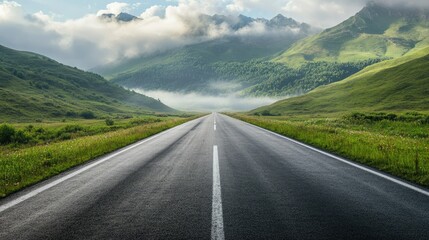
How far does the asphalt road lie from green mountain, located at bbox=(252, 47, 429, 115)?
88.5m

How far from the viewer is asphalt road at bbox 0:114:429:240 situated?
4539 mm

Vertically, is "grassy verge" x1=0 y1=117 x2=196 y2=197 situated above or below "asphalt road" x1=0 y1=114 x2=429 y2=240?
above

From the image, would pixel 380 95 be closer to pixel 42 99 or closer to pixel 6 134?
pixel 6 134

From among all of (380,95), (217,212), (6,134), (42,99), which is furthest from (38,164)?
(42,99)

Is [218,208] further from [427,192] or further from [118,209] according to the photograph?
[427,192]

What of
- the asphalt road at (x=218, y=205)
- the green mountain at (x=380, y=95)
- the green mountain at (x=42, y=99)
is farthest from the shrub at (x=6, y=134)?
the green mountain at (x=380, y=95)

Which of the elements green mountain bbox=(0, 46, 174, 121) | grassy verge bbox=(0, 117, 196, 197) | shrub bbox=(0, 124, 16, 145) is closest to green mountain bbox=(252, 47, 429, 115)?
green mountain bbox=(0, 46, 174, 121)

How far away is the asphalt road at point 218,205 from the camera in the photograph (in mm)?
4539

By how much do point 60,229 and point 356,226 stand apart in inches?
180

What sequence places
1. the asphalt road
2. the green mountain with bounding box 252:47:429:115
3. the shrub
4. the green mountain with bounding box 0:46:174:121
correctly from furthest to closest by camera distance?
the green mountain with bounding box 0:46:174:121, the green mountain with bounding box 252:47:429:115, the shrub, the asphalt road

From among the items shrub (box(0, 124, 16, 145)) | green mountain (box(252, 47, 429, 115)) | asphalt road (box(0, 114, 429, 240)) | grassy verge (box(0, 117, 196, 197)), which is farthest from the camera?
green mountain (box(252, 47, 429, 115))

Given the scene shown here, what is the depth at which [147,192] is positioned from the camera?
6.72 m

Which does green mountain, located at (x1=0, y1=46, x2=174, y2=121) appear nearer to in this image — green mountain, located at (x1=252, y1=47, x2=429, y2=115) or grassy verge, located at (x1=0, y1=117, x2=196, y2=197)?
green mountain, located at (x1=252, y1=47, x2=429, y2=115)

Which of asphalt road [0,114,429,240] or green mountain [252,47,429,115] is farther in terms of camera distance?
green mountain [252,47,429,115]
